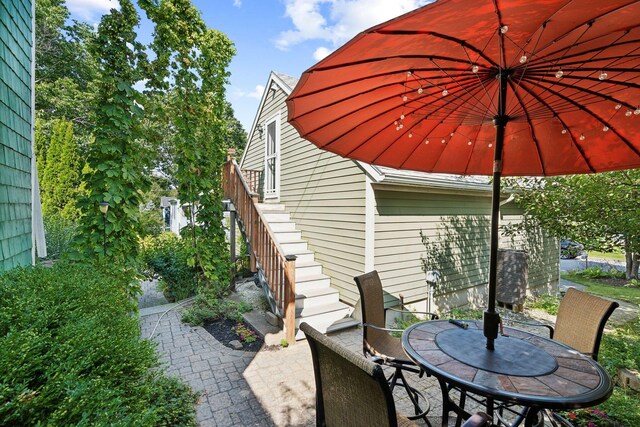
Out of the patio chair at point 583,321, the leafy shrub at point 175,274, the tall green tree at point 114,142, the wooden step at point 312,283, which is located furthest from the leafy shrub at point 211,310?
the patio chair at point 583,321

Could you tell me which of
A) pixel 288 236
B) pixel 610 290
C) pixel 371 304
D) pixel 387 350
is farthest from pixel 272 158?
pixel 610 290

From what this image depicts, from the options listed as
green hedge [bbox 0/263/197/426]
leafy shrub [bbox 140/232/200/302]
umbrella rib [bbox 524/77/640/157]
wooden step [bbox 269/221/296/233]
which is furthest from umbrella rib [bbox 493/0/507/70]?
leafy shrub [bbox 140/232/200/302]

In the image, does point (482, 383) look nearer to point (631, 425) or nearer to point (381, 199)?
point (631, 425)

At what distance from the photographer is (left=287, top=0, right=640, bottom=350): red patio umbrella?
4.18ft

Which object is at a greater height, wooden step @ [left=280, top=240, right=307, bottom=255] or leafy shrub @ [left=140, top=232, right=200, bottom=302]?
wooden step @ [left=280, top=240, right=307, bottom=255]

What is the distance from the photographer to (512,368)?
166cm

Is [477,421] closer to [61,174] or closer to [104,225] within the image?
[104,225]

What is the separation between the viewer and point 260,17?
6.53 meters

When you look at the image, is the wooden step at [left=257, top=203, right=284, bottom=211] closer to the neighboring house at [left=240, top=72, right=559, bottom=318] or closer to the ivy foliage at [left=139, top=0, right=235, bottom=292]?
the neighboring house at [left=240, top=72, right=559, bottom=318]

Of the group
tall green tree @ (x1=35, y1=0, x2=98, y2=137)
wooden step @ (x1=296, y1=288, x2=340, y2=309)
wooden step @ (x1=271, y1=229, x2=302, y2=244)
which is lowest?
wooden step @ (x1=296, y1=288, x2=340, y2=309)

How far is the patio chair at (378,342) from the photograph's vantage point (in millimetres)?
2555

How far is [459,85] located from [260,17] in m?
6.22

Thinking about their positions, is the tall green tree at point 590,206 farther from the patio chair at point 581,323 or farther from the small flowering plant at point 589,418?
the small flowering plant at point 589,418

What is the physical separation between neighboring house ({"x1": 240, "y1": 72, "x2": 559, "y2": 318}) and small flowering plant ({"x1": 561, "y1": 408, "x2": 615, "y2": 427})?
2710 millimetres
